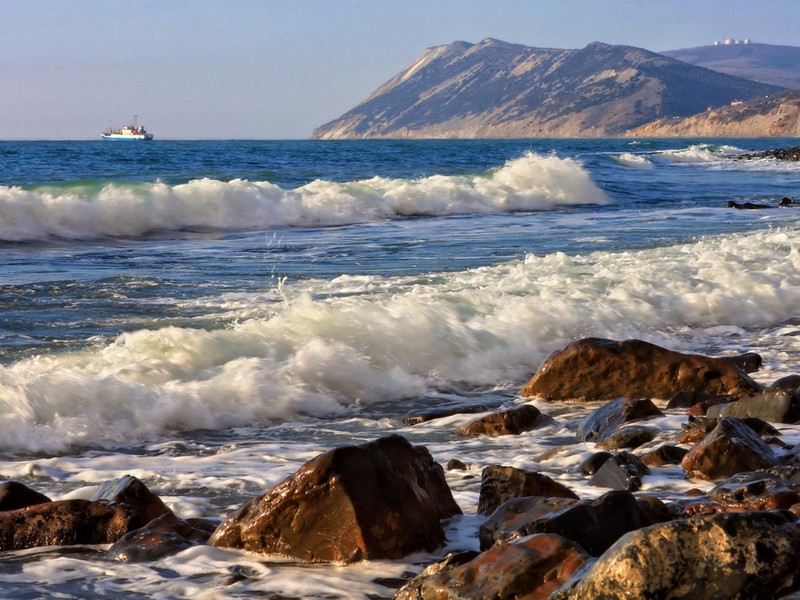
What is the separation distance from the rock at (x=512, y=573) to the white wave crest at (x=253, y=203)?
15.8 meters

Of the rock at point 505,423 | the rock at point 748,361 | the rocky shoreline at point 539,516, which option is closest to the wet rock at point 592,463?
the rocky shoreline at point 539,516

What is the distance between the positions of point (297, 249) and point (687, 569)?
1320 cm

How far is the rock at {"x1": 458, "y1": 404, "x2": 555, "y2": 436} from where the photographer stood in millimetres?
6094

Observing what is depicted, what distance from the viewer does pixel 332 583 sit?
363cm

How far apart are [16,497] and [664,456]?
3052mm

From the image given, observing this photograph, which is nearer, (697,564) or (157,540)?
(697,564)

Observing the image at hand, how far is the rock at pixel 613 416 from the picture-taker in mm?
5961

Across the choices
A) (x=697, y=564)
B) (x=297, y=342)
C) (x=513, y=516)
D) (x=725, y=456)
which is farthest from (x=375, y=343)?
(x=697, y=564)

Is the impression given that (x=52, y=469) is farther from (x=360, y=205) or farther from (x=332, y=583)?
(x=360, y=205)

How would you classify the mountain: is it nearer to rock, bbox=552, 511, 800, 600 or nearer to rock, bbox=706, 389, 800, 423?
rock, bbox=706, 389, 800, 423

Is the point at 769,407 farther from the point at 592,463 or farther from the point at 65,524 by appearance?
the point at 65,524

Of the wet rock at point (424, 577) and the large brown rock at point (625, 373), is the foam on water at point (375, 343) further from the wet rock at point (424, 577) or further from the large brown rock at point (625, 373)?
the wet rock at point (424, 577)

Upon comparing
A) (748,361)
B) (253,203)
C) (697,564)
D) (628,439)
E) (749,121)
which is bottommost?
(628,439)

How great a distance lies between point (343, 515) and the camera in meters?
3.91
